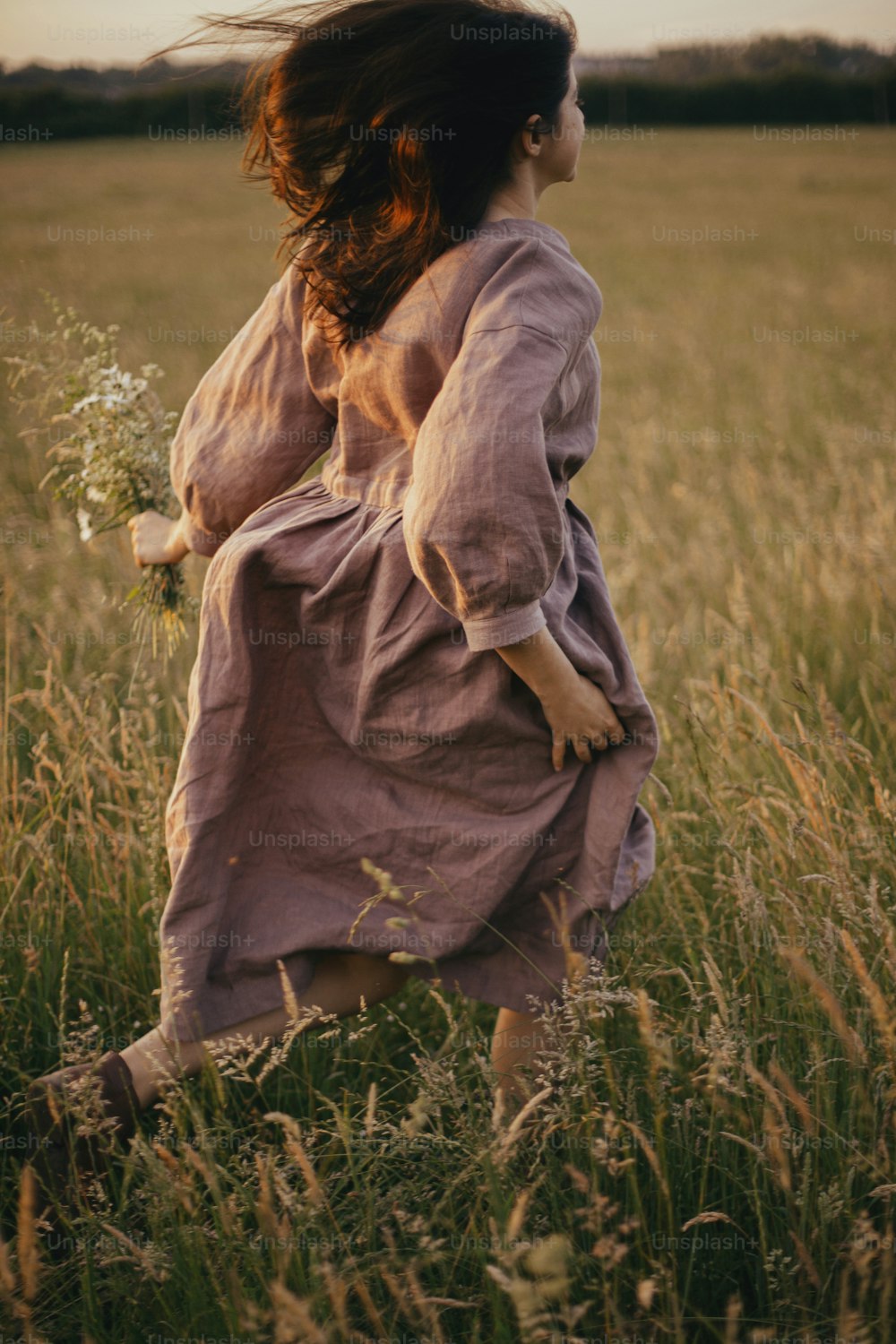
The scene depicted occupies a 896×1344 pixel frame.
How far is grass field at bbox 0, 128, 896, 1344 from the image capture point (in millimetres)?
1288

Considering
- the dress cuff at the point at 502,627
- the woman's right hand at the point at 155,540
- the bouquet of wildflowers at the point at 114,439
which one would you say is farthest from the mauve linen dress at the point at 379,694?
the bouquet of wildflowers at the point at 114,439

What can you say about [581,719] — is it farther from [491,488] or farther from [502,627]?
[491,488]

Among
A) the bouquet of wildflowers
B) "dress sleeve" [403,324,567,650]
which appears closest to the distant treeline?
the bouquet of wildflowers

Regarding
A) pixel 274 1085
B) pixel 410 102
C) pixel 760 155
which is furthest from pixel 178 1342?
pixel 760 155

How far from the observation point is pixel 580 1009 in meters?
1.37

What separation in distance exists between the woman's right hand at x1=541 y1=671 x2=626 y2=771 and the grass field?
1.02 feet

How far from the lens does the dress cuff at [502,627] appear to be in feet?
4.44

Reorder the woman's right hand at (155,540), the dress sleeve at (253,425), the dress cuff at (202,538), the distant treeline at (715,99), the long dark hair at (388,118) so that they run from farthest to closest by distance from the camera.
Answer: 1. the distant treeline at (715,99)
2. the woman's right hand at (155,540)
3. the dress cuff at (202,538)
4. the dress sleeve at (253,425)
5. the long dark hair at (388,118)

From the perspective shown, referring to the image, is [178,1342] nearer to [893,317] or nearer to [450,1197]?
[450,1197]

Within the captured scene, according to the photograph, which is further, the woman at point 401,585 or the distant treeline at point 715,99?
the distant treeline at point 715,99

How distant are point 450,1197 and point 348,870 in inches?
19.6

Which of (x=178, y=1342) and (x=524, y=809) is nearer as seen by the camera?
(x=178, y=1342)

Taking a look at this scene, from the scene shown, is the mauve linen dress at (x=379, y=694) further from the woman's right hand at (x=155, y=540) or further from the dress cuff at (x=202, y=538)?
the woman's right hand at (x=155, y=540)

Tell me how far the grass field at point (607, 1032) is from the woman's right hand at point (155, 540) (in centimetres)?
39
